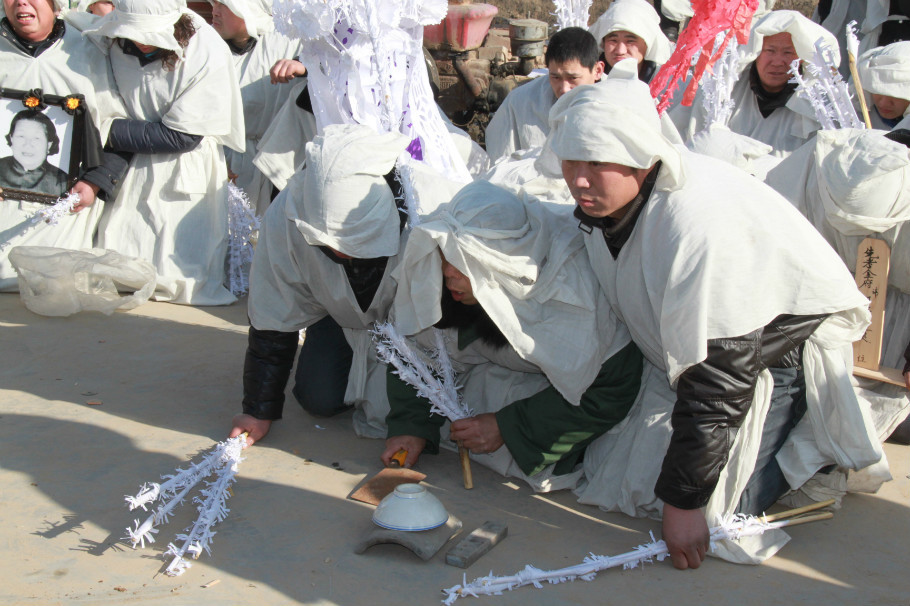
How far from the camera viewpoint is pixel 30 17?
514 cm

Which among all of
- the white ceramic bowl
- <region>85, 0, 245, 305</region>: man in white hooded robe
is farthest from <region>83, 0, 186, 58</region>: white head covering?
the white ceramic bowl

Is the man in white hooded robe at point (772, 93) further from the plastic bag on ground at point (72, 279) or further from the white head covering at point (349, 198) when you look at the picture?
the plastic bag on ground at point (72, 279)

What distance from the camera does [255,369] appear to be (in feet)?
11.4

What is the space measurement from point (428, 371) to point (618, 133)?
1.19m

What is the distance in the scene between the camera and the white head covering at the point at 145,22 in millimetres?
4961

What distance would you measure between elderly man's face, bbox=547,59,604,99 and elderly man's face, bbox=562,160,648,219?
2158 millimetres

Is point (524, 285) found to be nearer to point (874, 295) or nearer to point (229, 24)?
point (874, 295)

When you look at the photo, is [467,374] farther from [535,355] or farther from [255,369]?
[255,369]

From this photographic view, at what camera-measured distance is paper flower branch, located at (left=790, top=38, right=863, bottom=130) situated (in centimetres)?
402

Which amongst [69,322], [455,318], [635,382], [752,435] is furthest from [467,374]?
[69,322]

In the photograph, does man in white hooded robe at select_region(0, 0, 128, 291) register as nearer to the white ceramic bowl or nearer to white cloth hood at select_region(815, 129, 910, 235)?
the white ceramic bowl

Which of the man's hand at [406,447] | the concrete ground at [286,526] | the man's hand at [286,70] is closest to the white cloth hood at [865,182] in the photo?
the concrete ground at [286,526]

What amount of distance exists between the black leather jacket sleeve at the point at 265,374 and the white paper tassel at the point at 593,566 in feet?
4.10

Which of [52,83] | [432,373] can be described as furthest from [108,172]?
[432,373]
